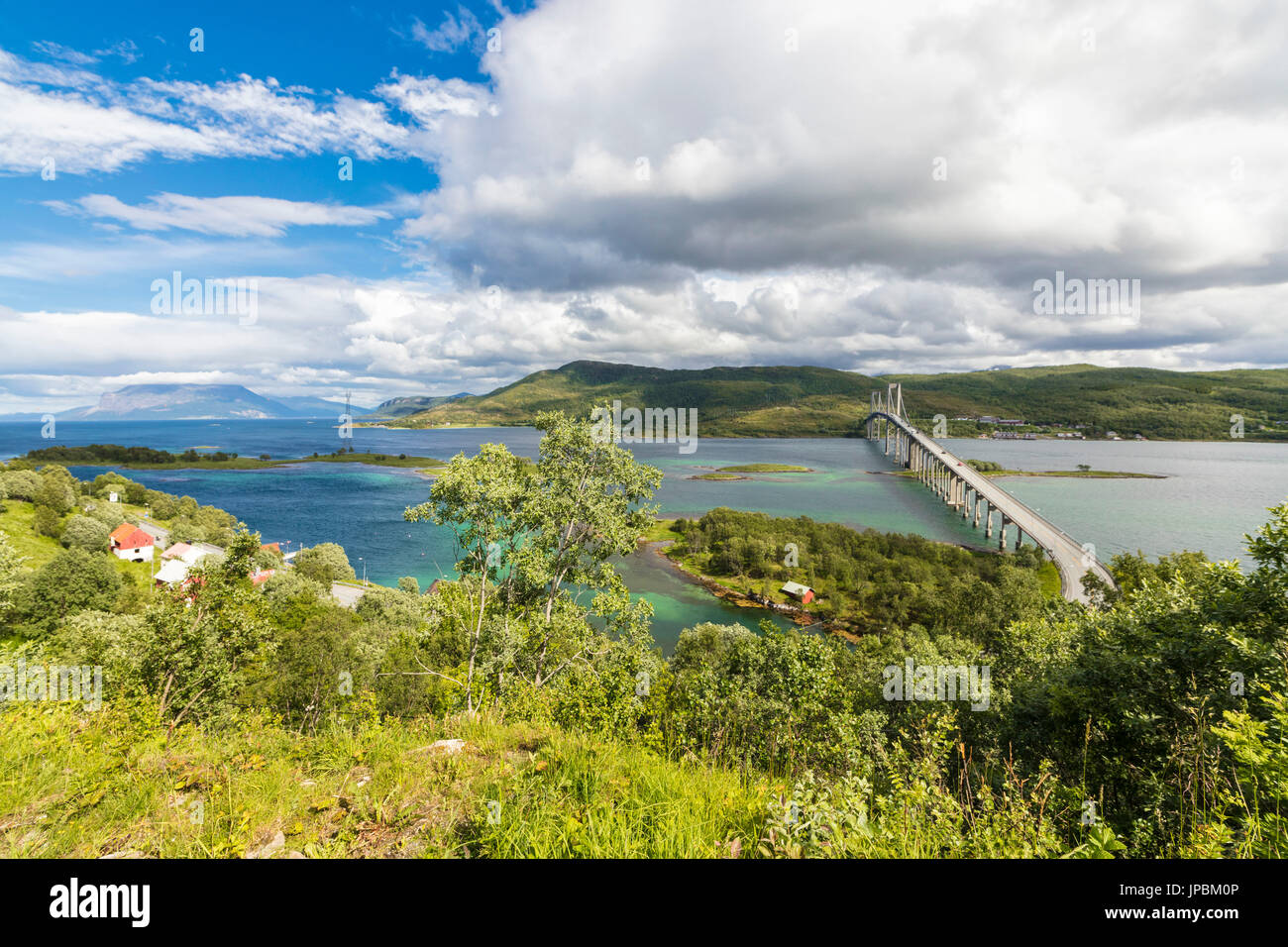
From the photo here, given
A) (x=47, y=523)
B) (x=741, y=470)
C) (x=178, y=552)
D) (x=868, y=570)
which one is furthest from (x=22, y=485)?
(x=741, y=470)

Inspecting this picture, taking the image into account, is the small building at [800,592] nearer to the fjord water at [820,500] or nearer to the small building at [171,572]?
the fjord water at [820,500]

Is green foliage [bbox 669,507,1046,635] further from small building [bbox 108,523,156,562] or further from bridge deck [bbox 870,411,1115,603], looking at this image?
small building [bbox 108,523,156,562]

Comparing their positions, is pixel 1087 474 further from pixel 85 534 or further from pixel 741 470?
pixel 85 534

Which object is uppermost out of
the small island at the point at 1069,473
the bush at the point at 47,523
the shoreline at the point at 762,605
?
the small island at the point at 1069,473

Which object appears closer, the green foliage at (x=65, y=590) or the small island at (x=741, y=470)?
the green foliage at (x=65, y=590)

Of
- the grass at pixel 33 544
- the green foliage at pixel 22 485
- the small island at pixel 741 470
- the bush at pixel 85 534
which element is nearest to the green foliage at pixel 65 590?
the grass at pixel 33 544

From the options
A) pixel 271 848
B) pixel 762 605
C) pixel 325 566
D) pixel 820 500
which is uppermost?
pixel 271 848
